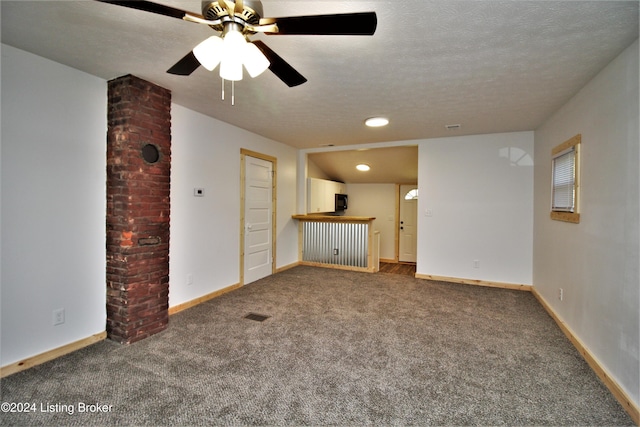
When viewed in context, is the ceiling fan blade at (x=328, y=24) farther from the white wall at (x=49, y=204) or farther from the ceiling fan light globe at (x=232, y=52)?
the white wall at (x=49, y=204)

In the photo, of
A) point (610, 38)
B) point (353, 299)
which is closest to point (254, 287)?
point (353, 299)

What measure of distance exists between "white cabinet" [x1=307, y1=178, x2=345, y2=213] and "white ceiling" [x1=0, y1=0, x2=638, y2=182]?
2746 mm

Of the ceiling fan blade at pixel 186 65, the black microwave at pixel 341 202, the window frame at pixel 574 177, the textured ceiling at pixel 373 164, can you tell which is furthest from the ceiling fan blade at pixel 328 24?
the black microwave at pixel 341 202

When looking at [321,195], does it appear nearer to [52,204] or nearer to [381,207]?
[381,207]

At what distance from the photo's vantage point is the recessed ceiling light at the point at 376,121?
149 inches

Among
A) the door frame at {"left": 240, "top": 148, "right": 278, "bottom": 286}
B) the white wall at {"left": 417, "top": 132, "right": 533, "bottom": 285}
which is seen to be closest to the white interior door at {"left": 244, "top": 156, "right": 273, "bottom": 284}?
the door frame at {"left": 240, "top": 148, "right": 278, "bottom": 286}

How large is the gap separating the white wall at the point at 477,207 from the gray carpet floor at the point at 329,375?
127 centimetres

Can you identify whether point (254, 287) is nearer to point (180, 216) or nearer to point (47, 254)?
point (180, 216)

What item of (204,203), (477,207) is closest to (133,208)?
(204,203)

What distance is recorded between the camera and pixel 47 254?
7.85 ft

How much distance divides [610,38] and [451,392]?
259cm

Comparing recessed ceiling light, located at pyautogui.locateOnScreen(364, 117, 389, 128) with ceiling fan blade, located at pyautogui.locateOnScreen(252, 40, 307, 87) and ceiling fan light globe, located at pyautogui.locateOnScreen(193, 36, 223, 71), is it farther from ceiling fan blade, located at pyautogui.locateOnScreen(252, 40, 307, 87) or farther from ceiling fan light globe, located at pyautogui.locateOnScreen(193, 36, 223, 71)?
ceiling fan light globe, located at pyautogui.locateOnScreen(193, 36, 223, 71)

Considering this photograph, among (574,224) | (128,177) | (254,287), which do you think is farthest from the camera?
(254,287)

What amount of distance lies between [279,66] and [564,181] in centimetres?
321
